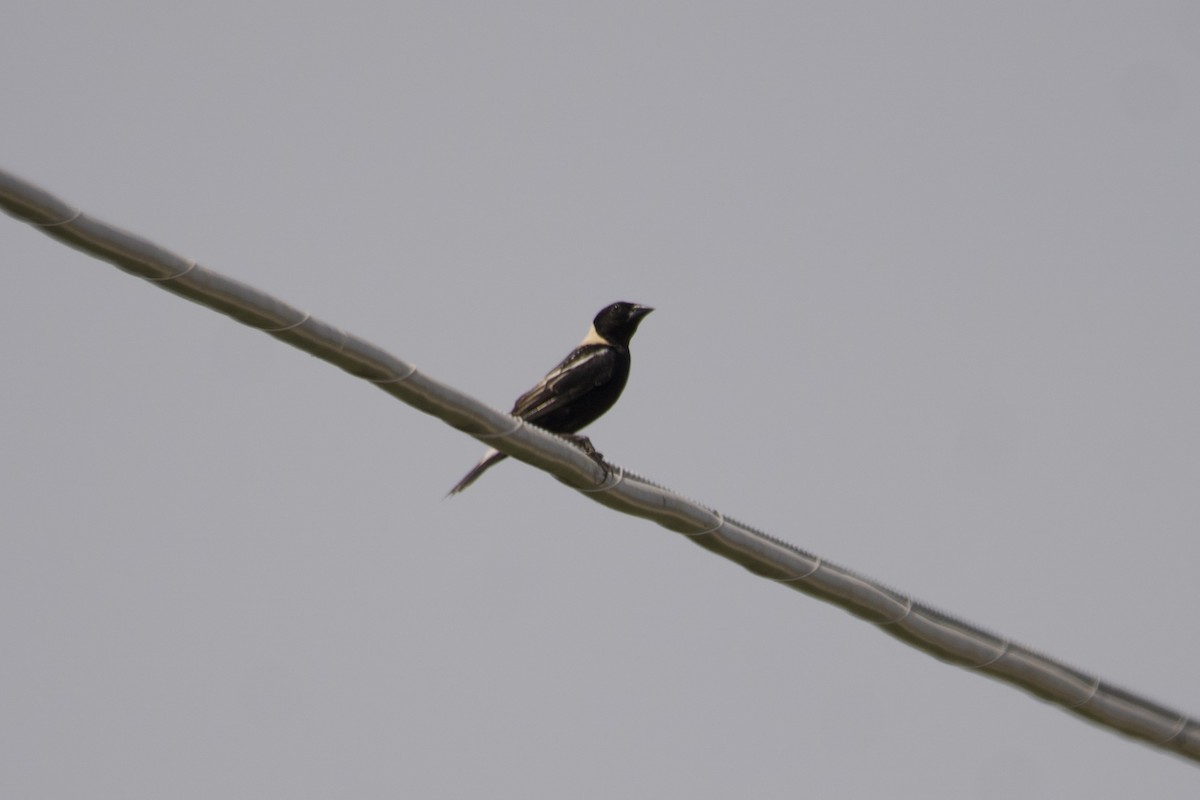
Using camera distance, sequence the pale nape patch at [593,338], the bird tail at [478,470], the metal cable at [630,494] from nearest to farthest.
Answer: the metal cable at [630,494] → the bird tail at [478,470] → the pale nape patch at [593,338]

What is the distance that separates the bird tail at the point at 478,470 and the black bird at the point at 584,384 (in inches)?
20.9

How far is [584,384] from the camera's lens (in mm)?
8383

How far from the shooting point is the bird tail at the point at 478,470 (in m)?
7.73

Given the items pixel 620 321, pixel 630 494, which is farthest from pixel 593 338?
pixel 630 494

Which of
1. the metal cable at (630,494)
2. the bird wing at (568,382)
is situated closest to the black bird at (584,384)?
the bird wing at (568,382)

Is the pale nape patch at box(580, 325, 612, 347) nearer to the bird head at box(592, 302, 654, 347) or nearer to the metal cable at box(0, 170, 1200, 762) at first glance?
the bird head at box(592, 302, 654, 347)

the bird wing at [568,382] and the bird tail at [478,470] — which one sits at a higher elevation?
the bird wing at [568,382]

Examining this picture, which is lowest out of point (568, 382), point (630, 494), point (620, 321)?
point (630, 494)

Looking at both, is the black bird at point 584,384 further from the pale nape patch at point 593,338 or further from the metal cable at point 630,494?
the metal cable at point 630,494

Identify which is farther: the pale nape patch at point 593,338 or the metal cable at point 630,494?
the pale nape patch at point 593,338

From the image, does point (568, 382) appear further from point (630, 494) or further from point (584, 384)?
point (630, 494)

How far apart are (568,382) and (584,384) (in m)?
0.07

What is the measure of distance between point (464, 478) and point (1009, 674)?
322cm

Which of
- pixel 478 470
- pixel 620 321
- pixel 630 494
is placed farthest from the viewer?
pixel 620 321
